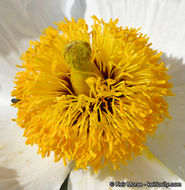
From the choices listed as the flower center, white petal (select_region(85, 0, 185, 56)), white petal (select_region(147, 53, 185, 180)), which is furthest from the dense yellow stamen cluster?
white petal (select_region(85, 0, 185, 56))

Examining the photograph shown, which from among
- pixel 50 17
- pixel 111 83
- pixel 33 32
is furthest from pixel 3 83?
pixel 111 83

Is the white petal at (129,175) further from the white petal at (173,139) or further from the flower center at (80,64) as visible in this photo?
the flower center at (80,64)

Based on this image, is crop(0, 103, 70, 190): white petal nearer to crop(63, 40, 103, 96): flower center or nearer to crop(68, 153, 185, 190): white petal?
crop(68, 153, 185, 190): white petal

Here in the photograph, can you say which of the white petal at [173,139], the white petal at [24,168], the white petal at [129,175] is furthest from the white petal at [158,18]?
the white petal at [24,168]

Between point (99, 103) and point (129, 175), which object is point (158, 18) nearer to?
point (99, 103)

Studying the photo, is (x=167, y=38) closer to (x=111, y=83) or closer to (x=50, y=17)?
(x=111, y=83)

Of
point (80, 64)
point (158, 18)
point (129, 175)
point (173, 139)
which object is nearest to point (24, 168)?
point (129, 175)
